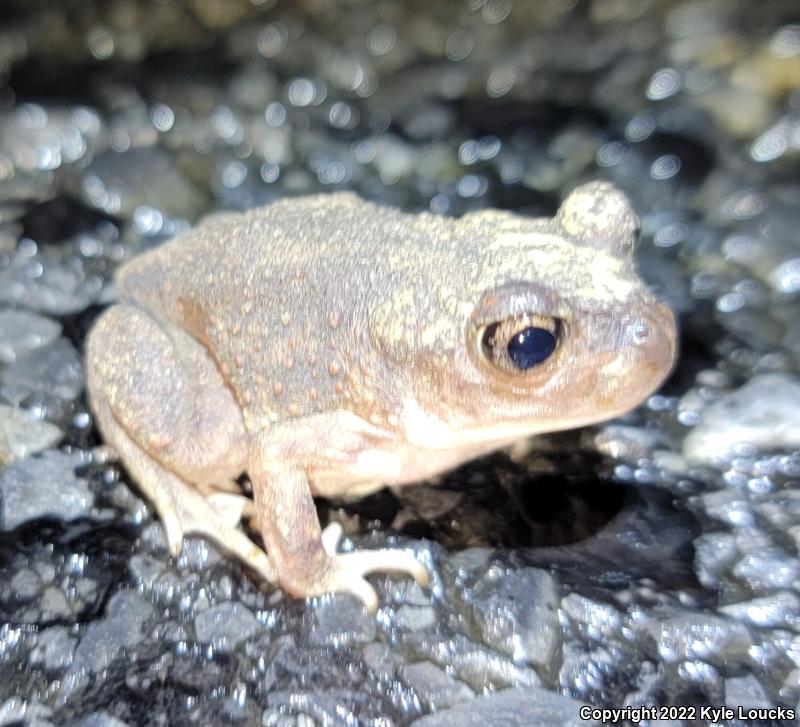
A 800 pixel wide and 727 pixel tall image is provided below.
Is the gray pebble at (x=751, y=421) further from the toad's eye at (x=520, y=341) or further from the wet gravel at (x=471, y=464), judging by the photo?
the toad's eye at (x=520, y=341)

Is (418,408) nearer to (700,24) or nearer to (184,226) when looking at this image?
(184,226)

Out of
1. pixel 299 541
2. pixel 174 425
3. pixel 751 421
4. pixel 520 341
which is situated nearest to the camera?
pixel 520 341

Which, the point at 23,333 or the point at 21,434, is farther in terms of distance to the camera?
the point at 23,333

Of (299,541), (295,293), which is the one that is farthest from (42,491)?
(295,293)

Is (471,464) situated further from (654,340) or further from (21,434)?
(21,434)

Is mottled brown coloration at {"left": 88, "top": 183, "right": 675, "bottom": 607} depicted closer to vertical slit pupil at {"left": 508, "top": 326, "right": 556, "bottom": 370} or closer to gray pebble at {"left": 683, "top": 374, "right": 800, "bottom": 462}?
Answer: vertical slit pupil at {"left": 508, "top": 326, "right": 556, "bottom": 370}

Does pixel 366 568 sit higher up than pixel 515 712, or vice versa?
pixel 366 568

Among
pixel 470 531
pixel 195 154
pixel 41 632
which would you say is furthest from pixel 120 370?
pixel 195 154
